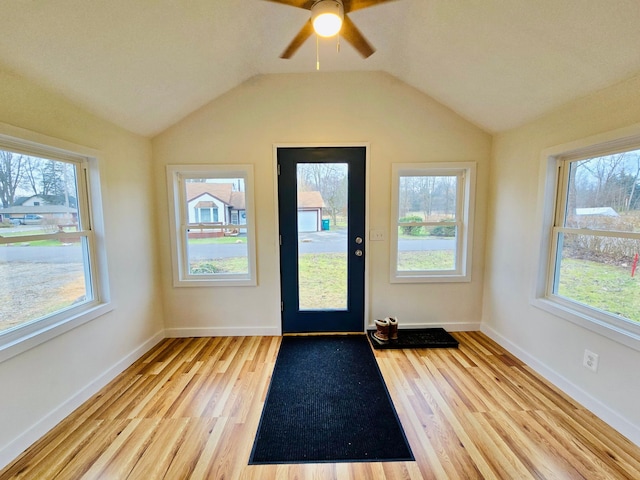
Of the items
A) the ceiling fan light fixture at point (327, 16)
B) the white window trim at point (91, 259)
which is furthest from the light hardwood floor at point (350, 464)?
the ceiling fan light fixture at point (327, 16)

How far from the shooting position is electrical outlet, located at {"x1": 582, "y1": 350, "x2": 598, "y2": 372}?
68.9 inches

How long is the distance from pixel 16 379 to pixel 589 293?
3.70 meters

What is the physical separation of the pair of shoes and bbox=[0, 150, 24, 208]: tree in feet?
9.50

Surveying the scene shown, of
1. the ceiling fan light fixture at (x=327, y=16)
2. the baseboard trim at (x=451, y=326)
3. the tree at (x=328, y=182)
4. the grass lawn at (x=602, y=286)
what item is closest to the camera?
the ceiling fan light fixture at (x=327, y=16)

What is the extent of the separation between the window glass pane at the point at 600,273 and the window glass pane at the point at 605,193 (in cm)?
11

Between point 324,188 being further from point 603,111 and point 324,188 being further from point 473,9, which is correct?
point 603,111

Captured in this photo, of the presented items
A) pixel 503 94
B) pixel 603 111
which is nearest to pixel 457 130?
pixel 503 94

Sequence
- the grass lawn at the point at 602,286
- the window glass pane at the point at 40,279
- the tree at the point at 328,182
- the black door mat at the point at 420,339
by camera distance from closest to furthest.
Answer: the window glass pane at the point at 40,279 < the grass lawn at the point at 602,286 < the black door mat at the point at 420,339 < the tree at the point at 328,182

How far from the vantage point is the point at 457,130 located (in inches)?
105

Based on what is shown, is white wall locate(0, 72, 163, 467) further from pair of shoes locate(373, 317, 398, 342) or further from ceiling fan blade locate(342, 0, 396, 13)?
pair of shoes locate(373, 317, 398, 342)

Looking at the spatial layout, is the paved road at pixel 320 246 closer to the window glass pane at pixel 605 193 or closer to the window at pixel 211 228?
the window at pixel 211 228

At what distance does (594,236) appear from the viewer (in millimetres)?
1874

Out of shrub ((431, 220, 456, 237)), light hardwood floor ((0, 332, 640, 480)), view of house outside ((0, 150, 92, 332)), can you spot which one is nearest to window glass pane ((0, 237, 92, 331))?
view of house outside ((0, 150, 92, 332))

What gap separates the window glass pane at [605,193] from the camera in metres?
1.66
